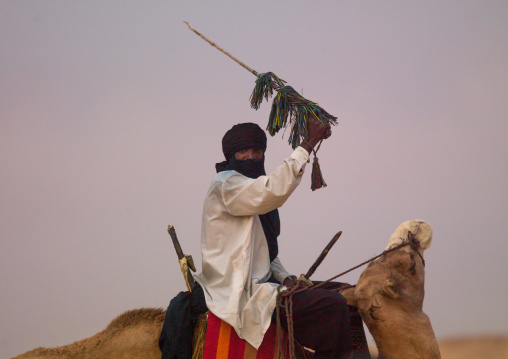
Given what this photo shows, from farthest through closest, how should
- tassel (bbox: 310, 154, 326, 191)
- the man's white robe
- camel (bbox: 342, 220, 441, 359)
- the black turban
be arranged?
the black turban, tassel (bbox: 310, 154, 326, 191), the man's white robe, camel (bbox: 342, 220, 441, 359)

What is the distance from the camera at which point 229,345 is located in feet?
14.2

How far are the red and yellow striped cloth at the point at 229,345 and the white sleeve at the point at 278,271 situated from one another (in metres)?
0.60

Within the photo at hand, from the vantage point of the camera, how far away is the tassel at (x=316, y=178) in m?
4.66

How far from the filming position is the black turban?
15.7ft

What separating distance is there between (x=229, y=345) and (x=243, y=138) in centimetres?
150

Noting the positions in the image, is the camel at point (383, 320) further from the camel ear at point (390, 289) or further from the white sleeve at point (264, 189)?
the white sleeve at point (264, 189)

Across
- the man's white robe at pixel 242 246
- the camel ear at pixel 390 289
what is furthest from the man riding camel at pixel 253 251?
the camel ear at pixel 390 289

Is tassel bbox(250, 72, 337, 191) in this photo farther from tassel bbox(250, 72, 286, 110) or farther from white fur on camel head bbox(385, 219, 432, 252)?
white fur on camel head bbox(385, 219, 432, 252)

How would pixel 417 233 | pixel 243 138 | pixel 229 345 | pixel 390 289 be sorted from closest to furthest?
pixel 390 289
pixel 229 345
pixel 417 233
pixel 243 138

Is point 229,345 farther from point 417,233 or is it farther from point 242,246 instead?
point 417,233

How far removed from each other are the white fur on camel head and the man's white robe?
0.82 meters

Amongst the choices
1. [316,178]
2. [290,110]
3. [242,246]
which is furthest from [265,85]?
[242,246]

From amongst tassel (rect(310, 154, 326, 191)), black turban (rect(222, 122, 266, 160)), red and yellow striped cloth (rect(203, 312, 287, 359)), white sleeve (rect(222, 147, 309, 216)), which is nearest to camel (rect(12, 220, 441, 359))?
red and yellow striped cloth (rect(203, 312, 287, 359))

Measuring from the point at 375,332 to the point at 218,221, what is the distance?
1331 millimetres
